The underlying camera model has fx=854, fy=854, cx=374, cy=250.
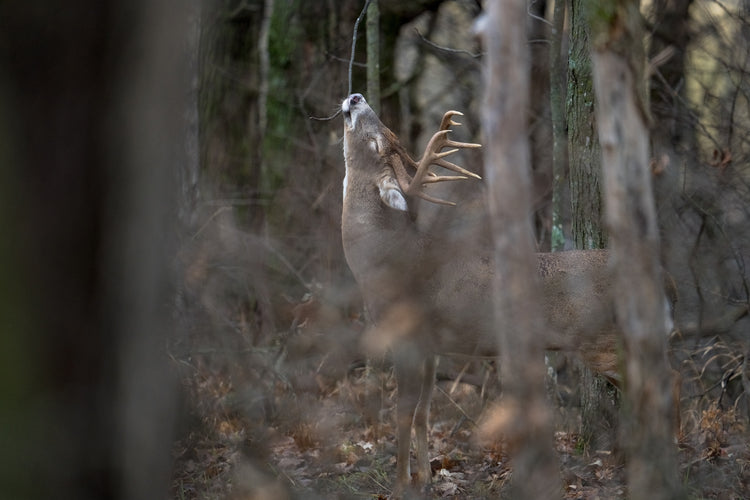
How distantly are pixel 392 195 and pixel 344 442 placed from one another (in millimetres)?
1996

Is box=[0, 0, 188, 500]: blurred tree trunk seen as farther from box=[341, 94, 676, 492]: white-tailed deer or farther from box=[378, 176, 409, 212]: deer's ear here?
box=[378, 176, 409, 212]: deer's ear

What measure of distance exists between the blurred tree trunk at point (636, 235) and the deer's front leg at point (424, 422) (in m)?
2.62

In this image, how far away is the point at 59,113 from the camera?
3258 mm

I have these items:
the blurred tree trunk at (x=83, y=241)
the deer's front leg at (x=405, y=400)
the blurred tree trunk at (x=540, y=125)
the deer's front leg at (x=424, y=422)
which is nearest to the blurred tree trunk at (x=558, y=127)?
the blurred tree trunk at (x=540, y=125)

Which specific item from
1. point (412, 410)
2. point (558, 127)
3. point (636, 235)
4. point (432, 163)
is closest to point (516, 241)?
point (636, 235)

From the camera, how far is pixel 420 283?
6551 mm

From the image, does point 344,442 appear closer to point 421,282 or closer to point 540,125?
point 421,282

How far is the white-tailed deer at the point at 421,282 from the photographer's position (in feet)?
19.9

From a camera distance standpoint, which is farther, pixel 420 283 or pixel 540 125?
pixel 540 125

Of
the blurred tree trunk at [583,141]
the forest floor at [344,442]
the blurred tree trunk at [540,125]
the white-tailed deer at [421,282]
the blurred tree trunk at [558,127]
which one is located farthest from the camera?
the blurred tree trunk at [540,125]

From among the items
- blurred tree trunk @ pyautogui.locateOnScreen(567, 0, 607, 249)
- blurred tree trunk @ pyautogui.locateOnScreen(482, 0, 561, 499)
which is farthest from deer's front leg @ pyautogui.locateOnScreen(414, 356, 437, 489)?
blurred tree trunk @ pyautogui.locateOnScreen(482, 0, 561, 499)

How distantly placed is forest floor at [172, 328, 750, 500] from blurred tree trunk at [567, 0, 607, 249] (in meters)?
1.69

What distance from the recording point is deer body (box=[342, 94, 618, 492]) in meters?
6.05

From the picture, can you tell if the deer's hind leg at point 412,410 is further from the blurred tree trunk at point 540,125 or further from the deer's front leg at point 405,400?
the blurred tree trunk at point 540,125
